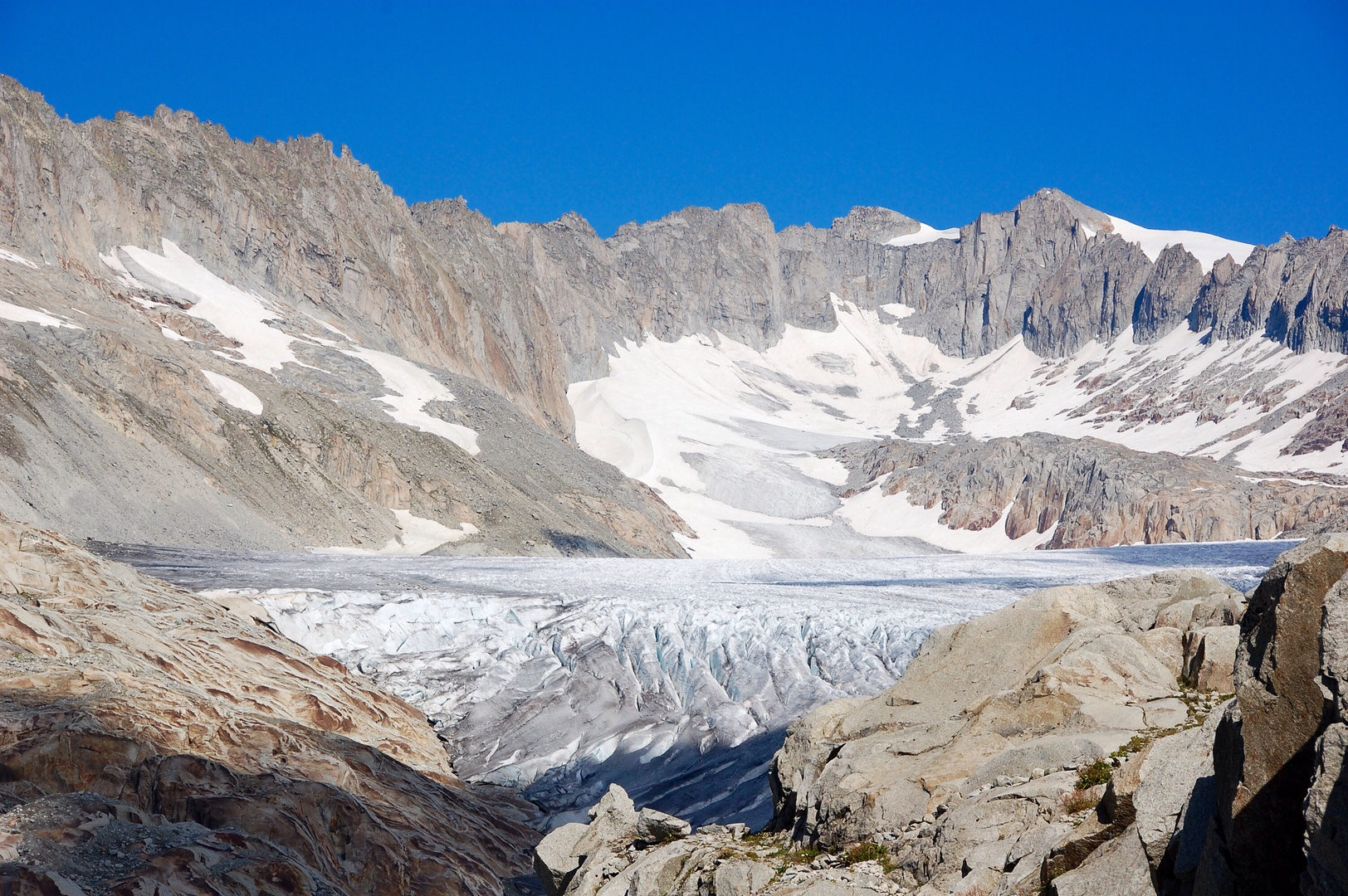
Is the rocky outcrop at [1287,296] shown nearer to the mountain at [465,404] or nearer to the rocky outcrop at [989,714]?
the mountain at [465,404]

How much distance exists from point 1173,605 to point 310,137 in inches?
4392

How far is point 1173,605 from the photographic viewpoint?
1492 centimetres

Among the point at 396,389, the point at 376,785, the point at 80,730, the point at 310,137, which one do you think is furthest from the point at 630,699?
the point at 310,137

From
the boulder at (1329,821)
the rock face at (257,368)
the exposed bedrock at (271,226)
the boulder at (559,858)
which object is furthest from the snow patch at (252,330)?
the boulder at (1329,821)

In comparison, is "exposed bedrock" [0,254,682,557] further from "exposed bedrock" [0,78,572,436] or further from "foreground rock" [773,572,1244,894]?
"foreground rock" [773,572,1244,894]

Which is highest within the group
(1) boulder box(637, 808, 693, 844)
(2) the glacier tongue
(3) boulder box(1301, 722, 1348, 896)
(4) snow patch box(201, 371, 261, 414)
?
(4) snow patch box(201, 371, 261, 414)

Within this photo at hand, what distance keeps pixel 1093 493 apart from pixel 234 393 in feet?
287

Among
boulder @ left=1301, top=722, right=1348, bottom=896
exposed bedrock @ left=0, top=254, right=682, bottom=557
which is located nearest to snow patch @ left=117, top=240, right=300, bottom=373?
exposed bedrock @ left=0, top=254, right=682, bottom=557

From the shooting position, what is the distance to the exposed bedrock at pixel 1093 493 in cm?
9938

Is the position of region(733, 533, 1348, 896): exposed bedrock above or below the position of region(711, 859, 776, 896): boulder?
above

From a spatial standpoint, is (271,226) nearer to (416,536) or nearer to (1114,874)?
(416,536)

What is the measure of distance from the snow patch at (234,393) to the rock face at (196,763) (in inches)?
1360

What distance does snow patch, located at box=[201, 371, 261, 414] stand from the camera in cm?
5834

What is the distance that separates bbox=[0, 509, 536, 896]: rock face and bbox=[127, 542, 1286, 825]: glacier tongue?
7.75ft
